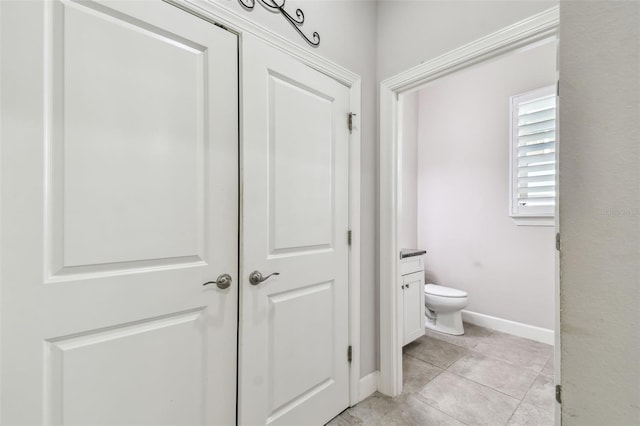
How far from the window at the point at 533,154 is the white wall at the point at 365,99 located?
1.75m

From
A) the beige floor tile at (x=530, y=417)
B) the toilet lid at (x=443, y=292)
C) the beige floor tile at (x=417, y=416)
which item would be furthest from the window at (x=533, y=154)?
the beige floor tile at (x=417, y=416)

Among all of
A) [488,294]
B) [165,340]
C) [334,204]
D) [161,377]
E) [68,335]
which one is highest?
[334,204]

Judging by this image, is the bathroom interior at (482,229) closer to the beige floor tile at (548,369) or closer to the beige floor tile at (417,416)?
the beige floor tile at (548,369)

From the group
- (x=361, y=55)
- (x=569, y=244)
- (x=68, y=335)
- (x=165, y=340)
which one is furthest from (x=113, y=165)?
(x=361, y=55)

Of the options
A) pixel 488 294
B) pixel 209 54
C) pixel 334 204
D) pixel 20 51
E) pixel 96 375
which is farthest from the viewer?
pixel 488 294

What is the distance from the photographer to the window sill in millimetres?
2494

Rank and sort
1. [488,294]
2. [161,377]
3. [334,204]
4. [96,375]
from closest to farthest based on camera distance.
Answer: [96,375], [161,377], [334,204], [488,294]

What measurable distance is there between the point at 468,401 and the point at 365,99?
6.83ft

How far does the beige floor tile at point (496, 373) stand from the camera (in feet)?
6.15

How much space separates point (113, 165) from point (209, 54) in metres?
0.60

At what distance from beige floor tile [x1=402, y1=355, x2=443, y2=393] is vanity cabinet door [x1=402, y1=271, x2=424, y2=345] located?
0.51 feet

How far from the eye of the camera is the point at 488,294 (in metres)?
2.87

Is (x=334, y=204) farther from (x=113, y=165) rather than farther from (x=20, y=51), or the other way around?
(x=20, y=51)

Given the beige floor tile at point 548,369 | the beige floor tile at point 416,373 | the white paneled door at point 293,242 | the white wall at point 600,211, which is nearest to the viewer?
the white wall at point 600,211
